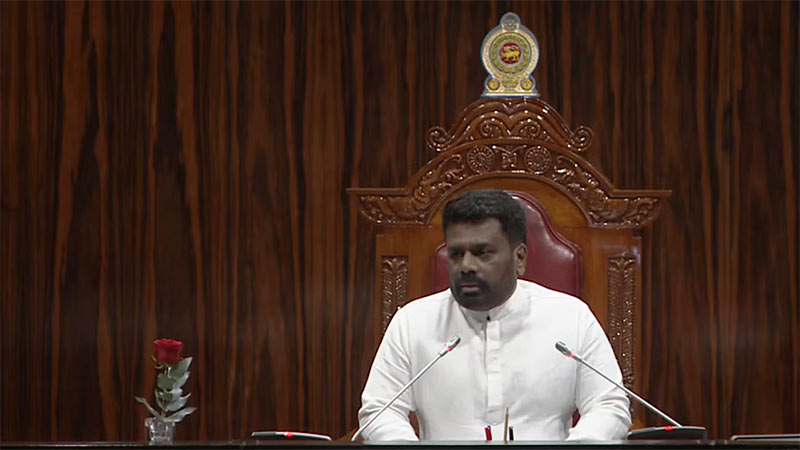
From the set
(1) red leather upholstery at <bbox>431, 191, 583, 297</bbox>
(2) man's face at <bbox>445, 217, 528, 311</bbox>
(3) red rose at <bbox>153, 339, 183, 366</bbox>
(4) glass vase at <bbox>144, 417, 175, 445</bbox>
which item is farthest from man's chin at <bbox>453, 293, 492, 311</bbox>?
(4) glass vase at <bbox>144, 417, 175, 445</bbox>

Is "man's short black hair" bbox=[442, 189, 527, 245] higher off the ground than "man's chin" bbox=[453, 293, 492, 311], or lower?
higher

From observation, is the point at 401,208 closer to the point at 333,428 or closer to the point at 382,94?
the point at 382,94

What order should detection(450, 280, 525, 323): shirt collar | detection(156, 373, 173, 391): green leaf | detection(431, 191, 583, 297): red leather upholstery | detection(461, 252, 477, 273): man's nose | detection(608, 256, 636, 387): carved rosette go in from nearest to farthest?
detection(156, 373, 173, 391): green leaf → detection(461, 252, 477, 273): man's nose → detection(450, 280, 525, 323): shirt collar → detection(431, 191, 583, 297): red leather upholstery → detection(608, 256, 636, 387): carved rosette

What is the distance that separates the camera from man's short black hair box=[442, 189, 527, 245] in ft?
11.2

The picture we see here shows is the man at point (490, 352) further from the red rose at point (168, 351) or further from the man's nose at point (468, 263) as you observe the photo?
the red rose at point (168, 351)

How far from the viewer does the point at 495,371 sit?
3523 millimetres

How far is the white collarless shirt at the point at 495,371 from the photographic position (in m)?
3.44

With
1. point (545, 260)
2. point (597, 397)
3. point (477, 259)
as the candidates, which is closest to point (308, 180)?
point (545, 260)

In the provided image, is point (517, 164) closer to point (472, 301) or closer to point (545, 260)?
point (545, 260)

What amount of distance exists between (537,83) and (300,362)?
1431 millimetres

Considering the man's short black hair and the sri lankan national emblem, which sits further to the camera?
the sri lankan national emblem

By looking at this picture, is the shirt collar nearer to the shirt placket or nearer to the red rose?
the shirt placket

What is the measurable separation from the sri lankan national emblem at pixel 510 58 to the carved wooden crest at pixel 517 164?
0.07 metres

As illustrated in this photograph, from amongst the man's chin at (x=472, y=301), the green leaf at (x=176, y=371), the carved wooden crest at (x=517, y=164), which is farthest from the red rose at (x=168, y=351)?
the carved wooden crest at (x=517, y=164)
